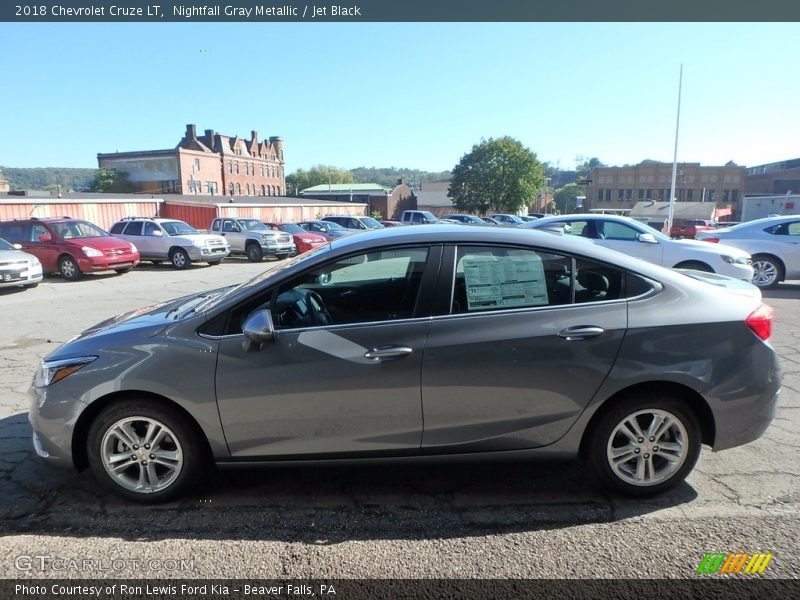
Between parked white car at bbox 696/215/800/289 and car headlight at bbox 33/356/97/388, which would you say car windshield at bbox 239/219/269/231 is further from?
car headlight at bbox 33/356/97/388

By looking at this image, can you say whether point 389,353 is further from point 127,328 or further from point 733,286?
point 733,286

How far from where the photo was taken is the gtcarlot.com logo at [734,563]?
8.13 ft

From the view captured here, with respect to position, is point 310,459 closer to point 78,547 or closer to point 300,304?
point 300,304

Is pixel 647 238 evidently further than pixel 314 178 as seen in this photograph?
No

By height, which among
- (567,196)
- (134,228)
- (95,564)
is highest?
(567,196)

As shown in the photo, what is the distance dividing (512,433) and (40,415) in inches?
112

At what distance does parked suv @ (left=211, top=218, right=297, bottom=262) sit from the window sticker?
18.2 meters

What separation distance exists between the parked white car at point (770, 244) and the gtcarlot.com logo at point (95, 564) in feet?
37.2

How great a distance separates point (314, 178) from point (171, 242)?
104456mm

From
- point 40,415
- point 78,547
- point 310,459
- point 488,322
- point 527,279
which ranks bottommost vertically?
point 78,547

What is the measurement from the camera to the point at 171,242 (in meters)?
17.2

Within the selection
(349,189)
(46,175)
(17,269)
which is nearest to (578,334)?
(17,269)

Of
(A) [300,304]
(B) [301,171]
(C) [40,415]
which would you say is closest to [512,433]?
(A) [300,304]

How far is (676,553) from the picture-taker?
2.60 meters
